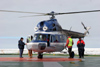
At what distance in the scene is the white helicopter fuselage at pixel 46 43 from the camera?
19562 millimetres

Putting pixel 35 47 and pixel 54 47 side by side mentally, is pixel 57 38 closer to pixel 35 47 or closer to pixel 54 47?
pixel 54 47

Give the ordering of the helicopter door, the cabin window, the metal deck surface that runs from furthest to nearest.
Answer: the cabin window → the helicopter door → the metal deck surface

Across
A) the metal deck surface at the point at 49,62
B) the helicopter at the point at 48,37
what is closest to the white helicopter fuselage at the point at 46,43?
the helicopter at the point at 48,37

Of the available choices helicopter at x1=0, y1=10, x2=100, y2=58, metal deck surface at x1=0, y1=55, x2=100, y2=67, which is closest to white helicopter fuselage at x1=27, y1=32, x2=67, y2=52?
helicopter at x1=0, y1=10, x2=100, y2=58

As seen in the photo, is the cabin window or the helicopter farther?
the cabin window

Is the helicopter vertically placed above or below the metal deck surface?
above

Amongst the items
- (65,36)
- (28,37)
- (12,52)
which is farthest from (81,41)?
(12,52)

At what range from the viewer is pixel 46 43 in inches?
784

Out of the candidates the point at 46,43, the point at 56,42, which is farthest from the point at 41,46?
the point at 56,42

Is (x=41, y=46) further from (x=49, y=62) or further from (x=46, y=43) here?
(x=49, y=62)

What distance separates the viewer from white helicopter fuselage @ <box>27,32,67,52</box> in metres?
19.6

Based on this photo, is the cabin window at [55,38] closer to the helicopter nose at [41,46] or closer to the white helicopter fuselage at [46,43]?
the white helicopter fuselage at [46,43]

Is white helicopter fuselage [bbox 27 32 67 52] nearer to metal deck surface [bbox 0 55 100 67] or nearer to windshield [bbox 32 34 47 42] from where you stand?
windshield [bbox 32 34 47 42]

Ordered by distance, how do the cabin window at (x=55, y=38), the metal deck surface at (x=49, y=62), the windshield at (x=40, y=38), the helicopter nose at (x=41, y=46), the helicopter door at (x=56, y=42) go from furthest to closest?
1. the cabin window at (x=55, y=38)
2. the helicopter door at (x=56, y=42)
3. the windshield at (x=40, y=38)
4. the helicopter nose at (x=41, y=46)
5. the metal deck surface at (x=49, y=62)
